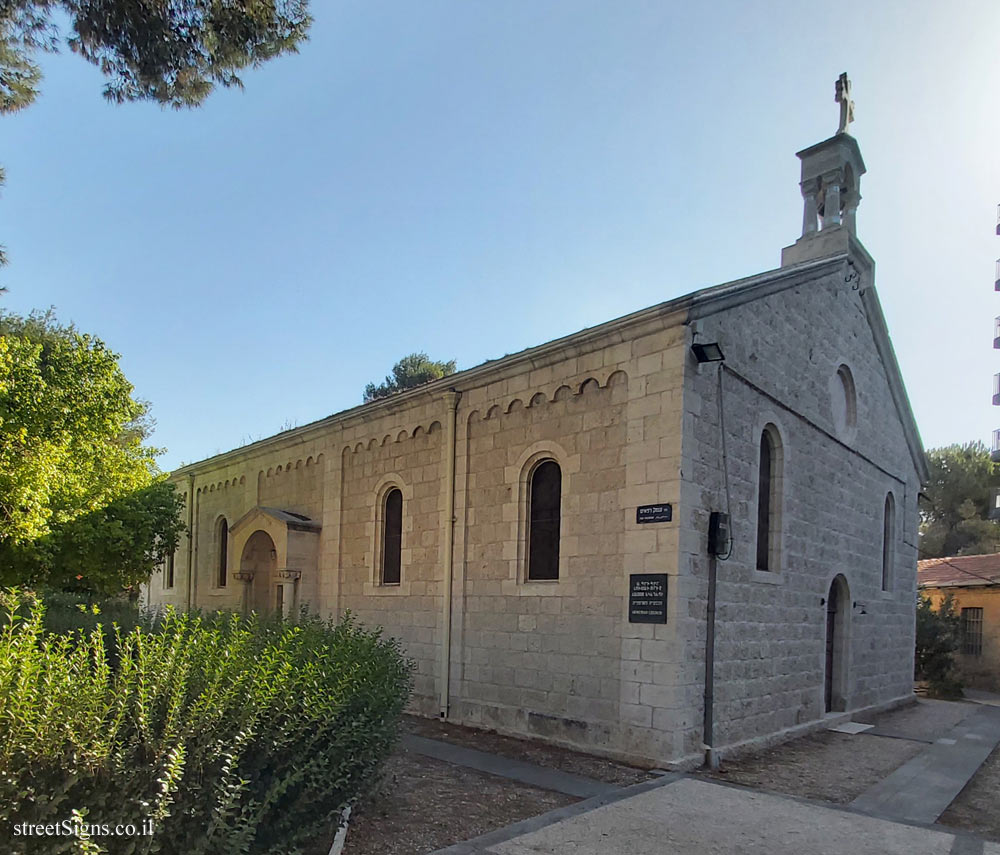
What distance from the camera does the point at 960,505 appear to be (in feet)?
132

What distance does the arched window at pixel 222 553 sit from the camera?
772 inches

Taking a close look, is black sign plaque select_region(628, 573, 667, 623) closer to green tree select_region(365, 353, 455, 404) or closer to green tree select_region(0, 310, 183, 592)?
green tree select_region(0, 310, 183, 592)

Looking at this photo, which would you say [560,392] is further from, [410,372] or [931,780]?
[410,372]

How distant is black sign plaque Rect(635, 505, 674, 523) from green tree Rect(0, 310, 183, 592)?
1088 cm

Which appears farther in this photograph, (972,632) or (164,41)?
(972,632)

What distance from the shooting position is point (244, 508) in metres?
18.8

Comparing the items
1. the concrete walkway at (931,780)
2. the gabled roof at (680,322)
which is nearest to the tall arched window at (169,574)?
the gabled roof at (680,322)

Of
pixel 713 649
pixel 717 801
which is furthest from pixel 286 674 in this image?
pixel 713 649

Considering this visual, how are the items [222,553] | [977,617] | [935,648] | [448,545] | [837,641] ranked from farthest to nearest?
[977,617] < [935,648] < [222,553] < [837,641] < [448,545]

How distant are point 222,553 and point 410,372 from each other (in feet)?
100

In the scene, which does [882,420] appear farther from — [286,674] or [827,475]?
[286,674]

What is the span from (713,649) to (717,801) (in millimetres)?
2195

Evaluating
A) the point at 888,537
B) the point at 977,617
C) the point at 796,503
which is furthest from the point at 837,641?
the point at 977,617

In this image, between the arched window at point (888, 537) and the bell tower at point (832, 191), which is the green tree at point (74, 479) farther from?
A: the arched window at point (888, 537)
